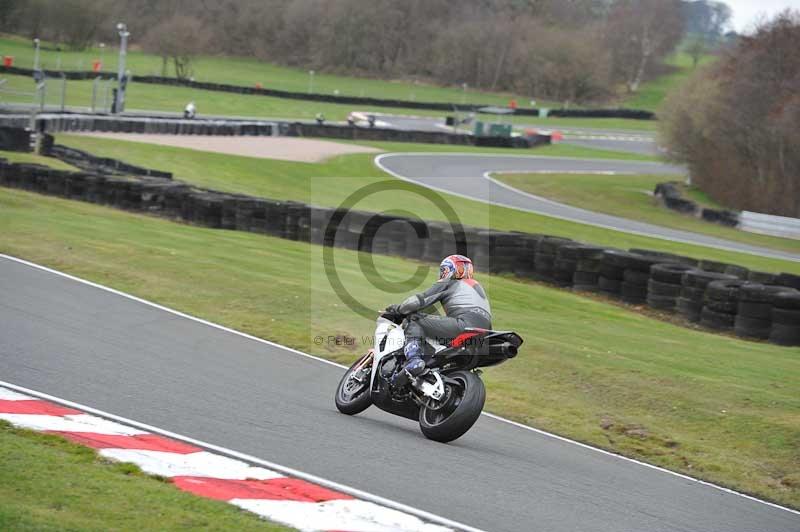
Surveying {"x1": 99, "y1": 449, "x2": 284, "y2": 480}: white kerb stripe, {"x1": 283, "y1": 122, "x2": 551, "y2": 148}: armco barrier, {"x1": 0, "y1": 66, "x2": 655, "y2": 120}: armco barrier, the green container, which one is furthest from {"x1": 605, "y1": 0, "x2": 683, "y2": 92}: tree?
{"x1": 99, "y1": 449, "x2": 284, "y2": 480}: white kerb stripe

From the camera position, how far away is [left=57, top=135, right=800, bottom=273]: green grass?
28188mm

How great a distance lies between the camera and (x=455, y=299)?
8711 millimetres

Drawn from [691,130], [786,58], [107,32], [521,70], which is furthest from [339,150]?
[521,70]

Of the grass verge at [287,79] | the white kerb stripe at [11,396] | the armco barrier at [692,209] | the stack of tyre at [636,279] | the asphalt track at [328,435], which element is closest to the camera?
the asphalt track at [328,435]

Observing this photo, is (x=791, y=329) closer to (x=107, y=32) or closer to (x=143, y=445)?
(x=143, y=445)

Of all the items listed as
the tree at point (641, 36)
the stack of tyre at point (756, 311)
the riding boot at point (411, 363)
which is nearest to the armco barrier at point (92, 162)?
the stack of tyre at point (756, 311)

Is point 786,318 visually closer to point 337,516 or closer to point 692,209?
point 337,516

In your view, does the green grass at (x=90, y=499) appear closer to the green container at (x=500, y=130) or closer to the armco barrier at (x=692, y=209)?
the armco barrier at (x=692, y=209)

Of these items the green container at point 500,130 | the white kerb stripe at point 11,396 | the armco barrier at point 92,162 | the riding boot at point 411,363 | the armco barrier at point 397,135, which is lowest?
the white kerb stripe at point 11,396

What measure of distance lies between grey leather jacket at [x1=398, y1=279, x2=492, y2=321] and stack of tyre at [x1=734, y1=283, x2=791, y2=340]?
25.6 feet

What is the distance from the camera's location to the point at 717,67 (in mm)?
44375

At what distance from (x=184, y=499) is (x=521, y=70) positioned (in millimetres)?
97316

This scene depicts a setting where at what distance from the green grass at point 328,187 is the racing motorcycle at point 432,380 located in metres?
18.8

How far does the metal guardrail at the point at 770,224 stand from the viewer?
33.5m
